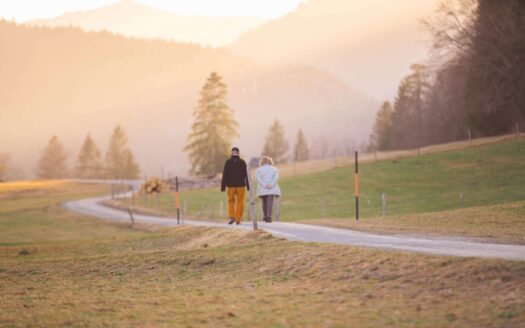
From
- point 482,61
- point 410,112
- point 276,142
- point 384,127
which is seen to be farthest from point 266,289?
point 276,142

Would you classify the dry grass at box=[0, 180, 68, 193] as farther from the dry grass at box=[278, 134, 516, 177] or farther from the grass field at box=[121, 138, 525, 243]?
the grass field at box=[121, 138, 525, 243]

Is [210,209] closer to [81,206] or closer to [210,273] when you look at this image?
[81,206]

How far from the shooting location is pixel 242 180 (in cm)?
1950

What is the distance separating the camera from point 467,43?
183 ft

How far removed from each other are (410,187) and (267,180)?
2517cm

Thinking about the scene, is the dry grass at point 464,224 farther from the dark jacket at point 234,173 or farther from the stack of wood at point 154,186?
the stack of wood at point 154,186

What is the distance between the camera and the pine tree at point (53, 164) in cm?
12112

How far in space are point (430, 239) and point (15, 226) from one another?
3471cm

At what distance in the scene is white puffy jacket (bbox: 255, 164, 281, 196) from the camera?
65.5 feet

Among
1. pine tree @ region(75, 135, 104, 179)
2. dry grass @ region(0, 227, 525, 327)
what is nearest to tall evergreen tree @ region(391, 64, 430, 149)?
pine tree @ region(75, 135, 104, 179)

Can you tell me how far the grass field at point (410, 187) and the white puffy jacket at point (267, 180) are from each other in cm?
584

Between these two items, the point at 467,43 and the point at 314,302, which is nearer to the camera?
the point at 314,302

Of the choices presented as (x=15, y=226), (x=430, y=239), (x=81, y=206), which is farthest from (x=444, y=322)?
(x=81, y=206)

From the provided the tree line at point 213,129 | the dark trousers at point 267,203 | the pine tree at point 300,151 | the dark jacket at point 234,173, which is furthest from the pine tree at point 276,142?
the dark jacket at point 234,173
